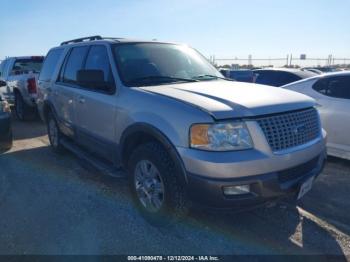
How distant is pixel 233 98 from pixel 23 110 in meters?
8.15

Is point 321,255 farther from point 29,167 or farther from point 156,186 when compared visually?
point 29,167

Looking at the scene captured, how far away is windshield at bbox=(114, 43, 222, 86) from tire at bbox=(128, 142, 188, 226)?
0.89 metres

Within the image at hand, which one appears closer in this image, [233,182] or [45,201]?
[233,182]

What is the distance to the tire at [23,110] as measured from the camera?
9.70 m

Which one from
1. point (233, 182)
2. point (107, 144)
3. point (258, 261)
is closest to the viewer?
point (233, 182)

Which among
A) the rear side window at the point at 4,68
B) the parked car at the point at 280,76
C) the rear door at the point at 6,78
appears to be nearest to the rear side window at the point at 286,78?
the parked car at the point at 280,76

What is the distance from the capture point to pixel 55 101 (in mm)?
5812

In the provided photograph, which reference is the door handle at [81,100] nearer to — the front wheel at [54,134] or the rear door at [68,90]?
the rear door at [68,90]

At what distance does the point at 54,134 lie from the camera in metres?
6.26

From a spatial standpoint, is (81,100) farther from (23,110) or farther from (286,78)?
(286,78)

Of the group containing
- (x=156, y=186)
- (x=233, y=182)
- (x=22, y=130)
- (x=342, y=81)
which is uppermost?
(x=342, y=81)

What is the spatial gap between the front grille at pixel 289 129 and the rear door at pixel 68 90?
9.64 feet

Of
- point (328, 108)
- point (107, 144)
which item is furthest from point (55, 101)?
point (328, 108)

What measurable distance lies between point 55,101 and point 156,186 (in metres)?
3.23
